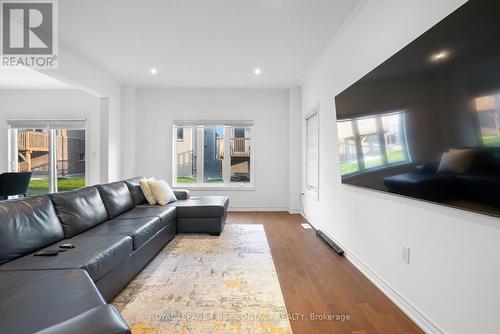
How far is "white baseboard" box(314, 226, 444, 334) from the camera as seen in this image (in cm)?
165

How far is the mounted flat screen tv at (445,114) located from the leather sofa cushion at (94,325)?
1712 mm

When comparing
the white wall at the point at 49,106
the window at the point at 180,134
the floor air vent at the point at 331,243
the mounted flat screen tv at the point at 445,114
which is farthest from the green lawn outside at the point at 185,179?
the mounted flat screen tv at the point at 445,114

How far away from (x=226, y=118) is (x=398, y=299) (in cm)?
453

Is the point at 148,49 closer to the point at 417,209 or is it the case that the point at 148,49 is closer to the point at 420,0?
the point at 420,0

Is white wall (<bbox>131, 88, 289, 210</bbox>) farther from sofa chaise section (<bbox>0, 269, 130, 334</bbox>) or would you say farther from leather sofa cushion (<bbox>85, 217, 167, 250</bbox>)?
sofa chaise section (<bbox>0, 269, 130, 334</bbox>)

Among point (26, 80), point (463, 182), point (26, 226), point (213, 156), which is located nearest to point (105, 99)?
point (26, 80)

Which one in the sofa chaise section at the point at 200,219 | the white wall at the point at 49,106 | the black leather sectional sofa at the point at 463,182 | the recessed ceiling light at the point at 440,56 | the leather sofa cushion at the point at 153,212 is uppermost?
the white wall at the point at 49,106

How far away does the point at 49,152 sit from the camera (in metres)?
5.62

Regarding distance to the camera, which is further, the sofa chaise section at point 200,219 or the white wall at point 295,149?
the white wall at point 295,149

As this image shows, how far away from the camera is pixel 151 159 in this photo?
18.3 ft

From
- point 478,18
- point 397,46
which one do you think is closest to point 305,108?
point 397,46

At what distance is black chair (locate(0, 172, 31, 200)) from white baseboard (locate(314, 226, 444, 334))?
212 inches

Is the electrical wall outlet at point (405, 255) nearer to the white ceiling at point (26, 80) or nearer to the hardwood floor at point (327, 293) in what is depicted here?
the hardwood floor at point (327, 293)

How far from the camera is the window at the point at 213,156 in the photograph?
5.70 metres
